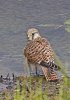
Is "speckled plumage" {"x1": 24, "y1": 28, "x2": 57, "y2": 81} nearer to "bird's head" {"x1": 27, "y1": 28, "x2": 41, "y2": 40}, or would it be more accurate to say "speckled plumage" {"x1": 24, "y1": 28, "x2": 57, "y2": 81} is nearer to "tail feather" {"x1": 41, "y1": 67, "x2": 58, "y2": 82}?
"tail feather" {"x1": 41, "y1": 67, "x2": 58, "y2": 82}

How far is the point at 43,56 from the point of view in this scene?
7.93 metres

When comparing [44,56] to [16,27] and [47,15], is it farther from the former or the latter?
[47,15]

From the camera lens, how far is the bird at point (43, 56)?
778 centimetres

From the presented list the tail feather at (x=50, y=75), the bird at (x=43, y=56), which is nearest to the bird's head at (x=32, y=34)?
the bird at (x=43, y=56)

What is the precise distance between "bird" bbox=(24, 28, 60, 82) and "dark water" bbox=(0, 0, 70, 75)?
0.22m

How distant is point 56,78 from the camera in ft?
25.3

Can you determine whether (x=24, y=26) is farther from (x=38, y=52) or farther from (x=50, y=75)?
(x=50, y=75)

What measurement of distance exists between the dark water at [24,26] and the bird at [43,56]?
8.6 inches

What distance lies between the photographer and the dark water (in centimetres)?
869

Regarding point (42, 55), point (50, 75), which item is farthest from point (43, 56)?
point (50, 75)

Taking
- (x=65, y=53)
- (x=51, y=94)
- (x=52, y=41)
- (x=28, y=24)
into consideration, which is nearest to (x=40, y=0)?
(x=28, y=24)

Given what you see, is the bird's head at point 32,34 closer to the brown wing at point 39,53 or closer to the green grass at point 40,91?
the brown wing at point 39,53

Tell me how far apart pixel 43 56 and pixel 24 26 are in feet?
9.09

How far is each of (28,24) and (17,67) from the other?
2390mm
